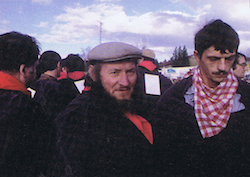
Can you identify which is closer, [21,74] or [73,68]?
[21,74]

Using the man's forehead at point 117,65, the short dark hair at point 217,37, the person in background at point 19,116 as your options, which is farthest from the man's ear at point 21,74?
the short dark hair at point 217,37

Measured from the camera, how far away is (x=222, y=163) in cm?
167

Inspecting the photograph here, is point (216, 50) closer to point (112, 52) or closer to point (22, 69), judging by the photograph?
point (112, 52)

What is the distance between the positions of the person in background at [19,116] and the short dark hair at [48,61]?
1472mm

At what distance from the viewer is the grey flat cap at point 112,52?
1602mm

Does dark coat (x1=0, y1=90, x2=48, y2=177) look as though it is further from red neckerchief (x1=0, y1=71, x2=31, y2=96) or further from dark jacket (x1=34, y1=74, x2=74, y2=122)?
dark jacket (x1=34, y1=74, x2=74, y2=122)

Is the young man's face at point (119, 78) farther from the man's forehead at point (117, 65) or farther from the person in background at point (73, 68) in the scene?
the person in background at point (73, 68)

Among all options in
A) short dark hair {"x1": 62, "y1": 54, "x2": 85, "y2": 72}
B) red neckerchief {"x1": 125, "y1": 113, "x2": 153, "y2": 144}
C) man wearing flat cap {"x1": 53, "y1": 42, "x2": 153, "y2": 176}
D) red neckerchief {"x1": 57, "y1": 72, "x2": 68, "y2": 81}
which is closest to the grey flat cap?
man wearing flat cap {"x1": 53, "y1": 42, "x2": 153, "y2": 176}

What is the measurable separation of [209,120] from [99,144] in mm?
965

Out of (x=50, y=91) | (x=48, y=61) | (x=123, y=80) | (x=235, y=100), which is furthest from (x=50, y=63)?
(x=235, y=100)

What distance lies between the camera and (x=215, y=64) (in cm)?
170

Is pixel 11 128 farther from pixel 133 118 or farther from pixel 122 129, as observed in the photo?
pixel 133 118

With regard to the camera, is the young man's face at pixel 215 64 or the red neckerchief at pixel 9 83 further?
the young man's face at pixel 215 64

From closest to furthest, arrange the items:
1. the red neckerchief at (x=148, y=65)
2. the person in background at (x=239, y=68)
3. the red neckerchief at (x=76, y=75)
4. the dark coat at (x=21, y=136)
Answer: the dark coat at (x=21, y=136) → the red neckerchief at (x=148, y=65) → the person in background at (x=239, y=68) → the red neckerchief at (x=76, y=75)
